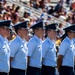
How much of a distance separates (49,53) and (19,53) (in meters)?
0.82

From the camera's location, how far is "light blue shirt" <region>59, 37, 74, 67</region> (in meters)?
8.06

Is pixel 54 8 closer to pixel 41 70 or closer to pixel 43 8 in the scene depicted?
pixel 43 8

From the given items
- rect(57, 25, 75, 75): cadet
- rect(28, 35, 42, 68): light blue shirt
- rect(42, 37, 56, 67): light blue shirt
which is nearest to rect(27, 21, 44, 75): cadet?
rect(28, 35, 42, 68): light blue shirt

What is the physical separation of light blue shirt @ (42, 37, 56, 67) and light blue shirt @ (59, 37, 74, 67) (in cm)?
17

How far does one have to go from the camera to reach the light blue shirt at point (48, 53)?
8.05 meters

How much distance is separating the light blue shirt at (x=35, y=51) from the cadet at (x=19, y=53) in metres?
0.20

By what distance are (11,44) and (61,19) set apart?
1428 cm

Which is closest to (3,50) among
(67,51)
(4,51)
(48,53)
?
(4,51)

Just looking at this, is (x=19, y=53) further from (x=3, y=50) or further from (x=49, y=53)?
(x=49, y=53)

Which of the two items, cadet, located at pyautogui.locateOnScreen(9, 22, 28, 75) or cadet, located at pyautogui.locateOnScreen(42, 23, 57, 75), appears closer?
cadet, located at pyautogui.locateOnScreen(9, 22, 28, 75)

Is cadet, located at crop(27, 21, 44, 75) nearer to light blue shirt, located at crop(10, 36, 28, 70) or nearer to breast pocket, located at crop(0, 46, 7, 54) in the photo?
light blue shirt, located at crop(10, 36, 28, 70)

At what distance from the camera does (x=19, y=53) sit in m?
7.49

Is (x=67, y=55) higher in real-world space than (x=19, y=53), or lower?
lower

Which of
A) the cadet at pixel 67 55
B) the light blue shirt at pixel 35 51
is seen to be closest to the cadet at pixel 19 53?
the light blue shirt at pixel 35 51
